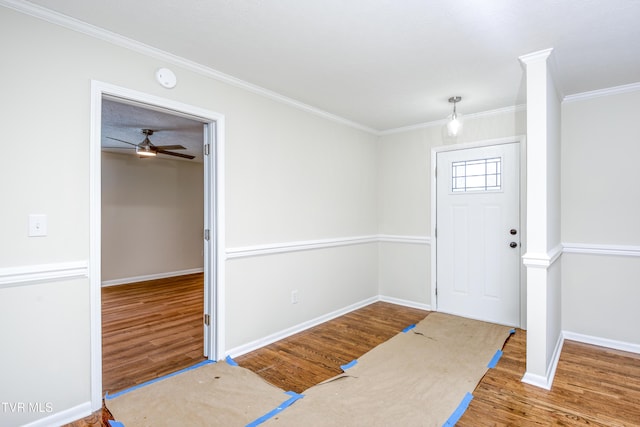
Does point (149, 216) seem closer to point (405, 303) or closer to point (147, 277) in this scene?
point (147, 277)

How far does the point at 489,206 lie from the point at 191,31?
3479 mm

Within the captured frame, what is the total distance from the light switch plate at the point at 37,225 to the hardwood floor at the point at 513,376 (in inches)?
45.9

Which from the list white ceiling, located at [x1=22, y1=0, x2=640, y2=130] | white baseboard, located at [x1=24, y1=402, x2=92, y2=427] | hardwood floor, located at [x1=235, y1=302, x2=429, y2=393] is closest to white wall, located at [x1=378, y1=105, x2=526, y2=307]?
hardwood floor, located at [x1=235, y1=302, x2=429, y2=393]

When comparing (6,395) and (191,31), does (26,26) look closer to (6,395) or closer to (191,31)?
(191,31)

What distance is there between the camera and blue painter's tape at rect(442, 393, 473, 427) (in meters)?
1.99

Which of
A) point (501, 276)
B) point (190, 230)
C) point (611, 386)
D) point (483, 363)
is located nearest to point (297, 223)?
point (483, 363)

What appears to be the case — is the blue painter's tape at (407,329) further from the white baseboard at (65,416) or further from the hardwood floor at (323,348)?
the white baseboard at (65,416)

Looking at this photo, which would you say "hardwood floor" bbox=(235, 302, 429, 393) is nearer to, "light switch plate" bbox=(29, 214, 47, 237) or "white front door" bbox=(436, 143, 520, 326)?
"white front door" bbox=(436, 143, 520, 326)

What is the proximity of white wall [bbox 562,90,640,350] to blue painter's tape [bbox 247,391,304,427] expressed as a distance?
290cm

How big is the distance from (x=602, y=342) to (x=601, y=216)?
1.21 metres

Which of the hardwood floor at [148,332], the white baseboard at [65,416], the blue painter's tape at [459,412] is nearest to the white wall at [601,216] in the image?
the blue painter's tape at [459,412]

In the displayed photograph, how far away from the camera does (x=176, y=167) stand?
269 inches

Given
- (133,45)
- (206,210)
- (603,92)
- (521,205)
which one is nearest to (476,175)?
(521,205)

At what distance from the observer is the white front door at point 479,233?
3.69 meters
